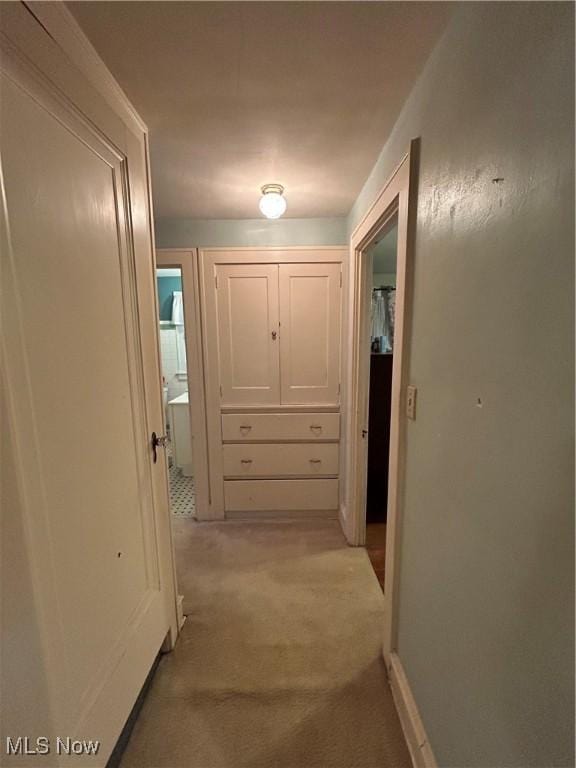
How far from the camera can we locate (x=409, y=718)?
42.6 inches

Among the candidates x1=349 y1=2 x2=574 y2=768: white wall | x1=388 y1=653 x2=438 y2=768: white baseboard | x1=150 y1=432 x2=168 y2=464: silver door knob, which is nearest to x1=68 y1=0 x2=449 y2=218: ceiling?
x1=349 y1=2 x2=574 y2=768: white wall

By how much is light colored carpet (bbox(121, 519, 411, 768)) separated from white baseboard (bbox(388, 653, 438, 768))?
0.05 metres

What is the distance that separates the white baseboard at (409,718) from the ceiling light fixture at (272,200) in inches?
84.7

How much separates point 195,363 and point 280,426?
796 millimetres

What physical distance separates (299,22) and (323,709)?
2.19m

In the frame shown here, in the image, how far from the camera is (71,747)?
2.69 feet

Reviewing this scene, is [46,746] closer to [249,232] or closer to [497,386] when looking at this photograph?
[497,386]

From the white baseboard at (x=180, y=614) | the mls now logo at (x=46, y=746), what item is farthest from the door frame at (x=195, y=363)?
the mls now logo at (x=46, y=746)

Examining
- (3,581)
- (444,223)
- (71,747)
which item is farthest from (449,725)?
(444,223)

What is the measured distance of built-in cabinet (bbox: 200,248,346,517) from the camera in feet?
7.57

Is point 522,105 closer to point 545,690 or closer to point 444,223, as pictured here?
point 444,223

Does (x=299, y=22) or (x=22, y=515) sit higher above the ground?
(x=299, y=22)

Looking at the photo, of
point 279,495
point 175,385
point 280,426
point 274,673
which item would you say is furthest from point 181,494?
point 274,673

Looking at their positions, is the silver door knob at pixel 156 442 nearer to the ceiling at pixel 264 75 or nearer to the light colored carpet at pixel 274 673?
the light colored carpet at pixel 274 673
